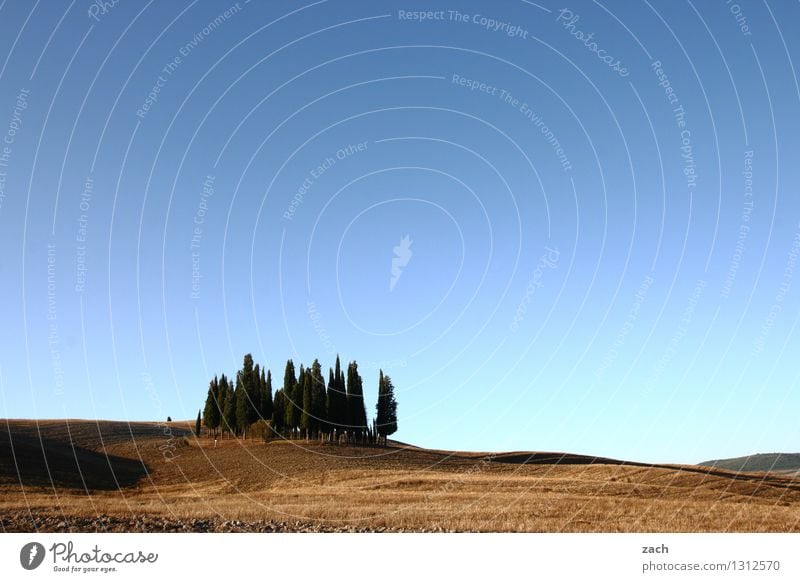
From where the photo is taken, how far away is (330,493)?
46.8 m

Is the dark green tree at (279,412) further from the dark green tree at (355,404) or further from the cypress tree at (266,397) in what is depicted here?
the dark green tree at (355,404)

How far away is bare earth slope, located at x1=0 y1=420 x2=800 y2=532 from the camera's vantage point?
29406 mm

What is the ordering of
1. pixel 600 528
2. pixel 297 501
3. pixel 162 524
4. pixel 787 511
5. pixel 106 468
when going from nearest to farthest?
pixel 162 524
pixel 600 528
pixel 787 511
pixel 297 501
pixel 106 468

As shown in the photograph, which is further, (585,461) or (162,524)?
(585,461)

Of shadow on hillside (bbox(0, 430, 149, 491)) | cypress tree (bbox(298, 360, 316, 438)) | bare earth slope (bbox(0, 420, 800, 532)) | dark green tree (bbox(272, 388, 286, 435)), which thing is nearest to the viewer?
bare earth slope (bbox(0, 420, 800, 532))

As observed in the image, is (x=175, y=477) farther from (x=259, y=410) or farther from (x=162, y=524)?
(x=162, y=524)

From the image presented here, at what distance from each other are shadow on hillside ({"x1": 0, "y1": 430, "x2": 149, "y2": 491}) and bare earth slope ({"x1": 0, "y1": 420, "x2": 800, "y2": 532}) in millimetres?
194

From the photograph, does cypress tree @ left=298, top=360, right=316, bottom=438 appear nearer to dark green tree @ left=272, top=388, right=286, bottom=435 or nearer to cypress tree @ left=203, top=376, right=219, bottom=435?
dark green tree @ left=272, top=388, right=286, bottom=435

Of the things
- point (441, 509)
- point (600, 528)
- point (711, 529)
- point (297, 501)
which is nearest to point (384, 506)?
point (441, 509)

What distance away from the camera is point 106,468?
234 feet

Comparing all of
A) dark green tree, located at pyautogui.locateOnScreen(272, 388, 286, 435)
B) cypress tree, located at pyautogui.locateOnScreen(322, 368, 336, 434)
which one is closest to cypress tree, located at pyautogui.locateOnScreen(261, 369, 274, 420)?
dark green tree, located at pyautogui.locateOnScreen(272, 388, 286, 435)

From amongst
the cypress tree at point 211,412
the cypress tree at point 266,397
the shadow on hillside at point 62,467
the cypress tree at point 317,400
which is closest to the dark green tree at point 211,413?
the cypress tree at point 211,412

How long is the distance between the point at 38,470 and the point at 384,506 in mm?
42355

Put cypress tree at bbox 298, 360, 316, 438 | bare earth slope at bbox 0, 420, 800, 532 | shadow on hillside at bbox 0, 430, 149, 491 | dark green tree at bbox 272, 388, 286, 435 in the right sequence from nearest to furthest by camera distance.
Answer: bare earth slope at bbox 0, 420, 800, 532 < shadow on hillside at bbox 0, 430, 149, 491 < cypress tree at bbox 298, 360, 316, 438 < dark green tree at bbox 272, 388, 286, 435
